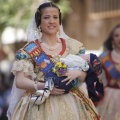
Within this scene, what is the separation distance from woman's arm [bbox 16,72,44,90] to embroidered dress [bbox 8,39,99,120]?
0.17 ft

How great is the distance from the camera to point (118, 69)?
6781 mm

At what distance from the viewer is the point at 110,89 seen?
6891 millimetres

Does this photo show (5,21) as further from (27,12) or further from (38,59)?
(38,59)

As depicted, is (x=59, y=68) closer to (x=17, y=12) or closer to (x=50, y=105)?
(x=50, y=105)

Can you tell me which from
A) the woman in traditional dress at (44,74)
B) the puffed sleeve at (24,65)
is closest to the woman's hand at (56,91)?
the woman in traditional dress at (44,74)

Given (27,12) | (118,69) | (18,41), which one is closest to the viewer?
(118,69)

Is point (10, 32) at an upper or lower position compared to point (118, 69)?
lower

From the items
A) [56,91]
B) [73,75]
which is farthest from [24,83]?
[73,75]

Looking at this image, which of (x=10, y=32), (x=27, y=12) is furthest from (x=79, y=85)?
(x=10, y=32)

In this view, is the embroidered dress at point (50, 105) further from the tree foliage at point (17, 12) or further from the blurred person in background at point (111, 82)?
the tree foliage at point (17, 12)

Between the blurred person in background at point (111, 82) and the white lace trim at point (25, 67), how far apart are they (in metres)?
1.86

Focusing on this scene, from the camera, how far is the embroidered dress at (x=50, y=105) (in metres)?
5.02

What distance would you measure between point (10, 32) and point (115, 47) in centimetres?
927

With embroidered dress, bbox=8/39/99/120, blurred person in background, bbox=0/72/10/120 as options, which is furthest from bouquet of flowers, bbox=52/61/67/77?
blurred person in background, bbox=0/72/10/120
